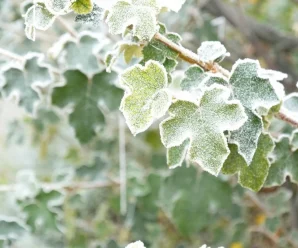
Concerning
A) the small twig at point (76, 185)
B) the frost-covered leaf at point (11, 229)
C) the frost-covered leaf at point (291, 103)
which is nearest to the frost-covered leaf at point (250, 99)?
the frost-covered leaf at point (291, 103)

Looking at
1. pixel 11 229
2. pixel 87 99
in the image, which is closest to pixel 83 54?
pixel 87 99

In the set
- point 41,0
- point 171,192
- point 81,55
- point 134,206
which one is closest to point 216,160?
point 41,0

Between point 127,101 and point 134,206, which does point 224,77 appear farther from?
point 134,206

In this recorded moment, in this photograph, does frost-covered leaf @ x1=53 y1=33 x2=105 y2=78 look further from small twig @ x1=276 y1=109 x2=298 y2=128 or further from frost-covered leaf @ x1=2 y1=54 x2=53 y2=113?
small twig @ x1=276 y1=109 x2=298 y2=128

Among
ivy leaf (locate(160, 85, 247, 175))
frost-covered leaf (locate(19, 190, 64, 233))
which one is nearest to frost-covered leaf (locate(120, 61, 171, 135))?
ivy leaf (locate(160, 85, 247, 175))

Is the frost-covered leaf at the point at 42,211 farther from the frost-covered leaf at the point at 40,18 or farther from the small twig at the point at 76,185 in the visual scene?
the frost-covered leaf at the point at 40,18
